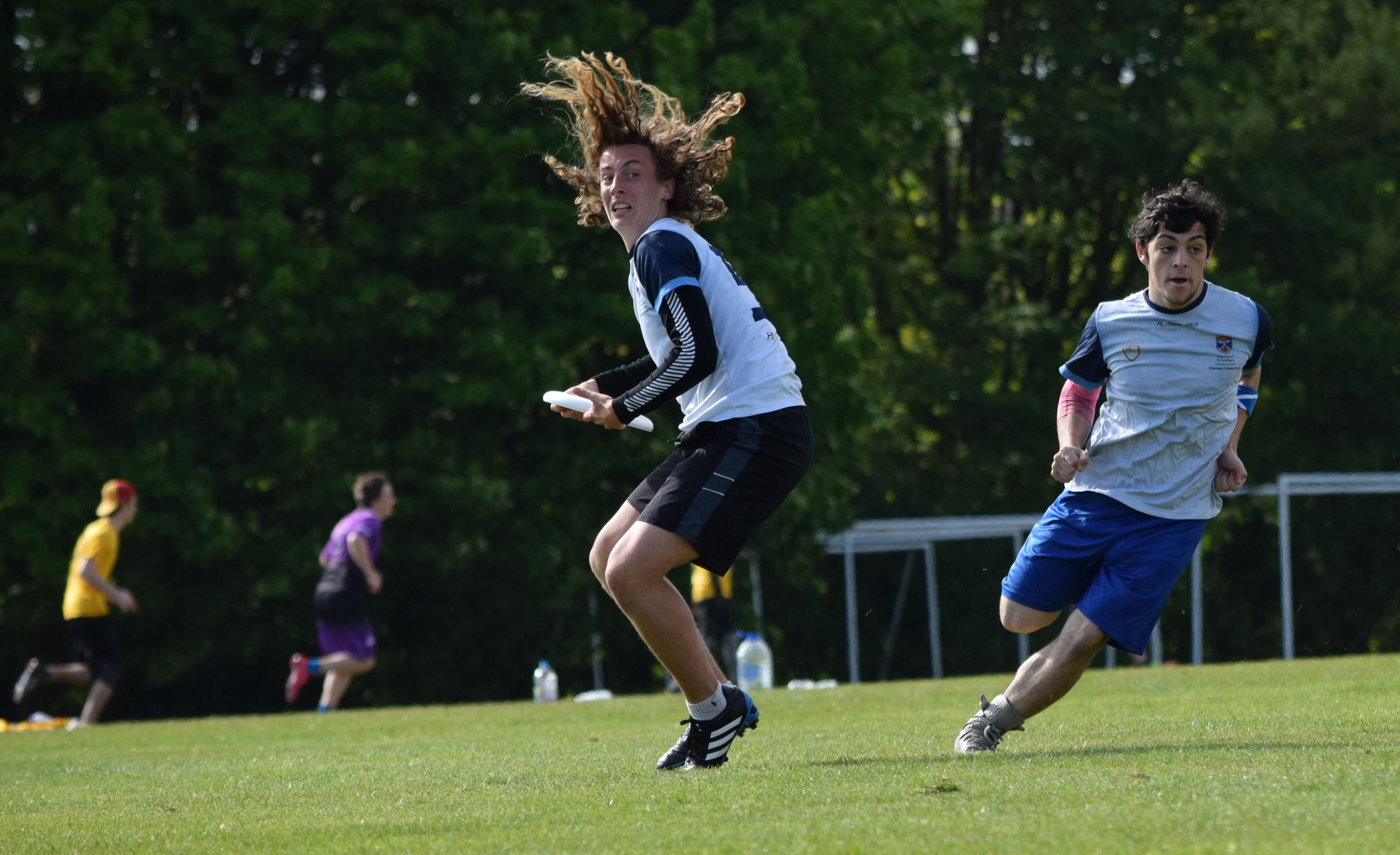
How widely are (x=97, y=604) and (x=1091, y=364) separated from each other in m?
10.6

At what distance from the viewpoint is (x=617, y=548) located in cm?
566

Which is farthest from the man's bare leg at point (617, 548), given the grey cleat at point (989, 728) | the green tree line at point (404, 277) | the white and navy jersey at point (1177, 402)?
the green tree line at point (404, 277)

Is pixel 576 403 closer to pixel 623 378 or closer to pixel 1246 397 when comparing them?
pixel 623 378

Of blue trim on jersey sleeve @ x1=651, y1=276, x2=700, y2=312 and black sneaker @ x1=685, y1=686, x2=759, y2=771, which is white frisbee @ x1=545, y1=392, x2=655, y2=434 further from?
black sneaker @ x1=685, y1=686, x2=759, y2=771

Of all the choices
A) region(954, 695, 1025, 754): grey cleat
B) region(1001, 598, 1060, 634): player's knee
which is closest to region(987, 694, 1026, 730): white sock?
region(954, 695, 1025, 754): grey cleat

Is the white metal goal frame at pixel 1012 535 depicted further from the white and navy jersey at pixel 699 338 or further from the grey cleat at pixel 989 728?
the white and navy jersey at pixel 699 338

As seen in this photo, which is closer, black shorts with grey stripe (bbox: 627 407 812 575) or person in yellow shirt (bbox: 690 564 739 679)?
black shorts with grey stripe (bbox: 627 407 812 575)

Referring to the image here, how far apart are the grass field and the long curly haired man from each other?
45 centimetres

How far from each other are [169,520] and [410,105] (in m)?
5.22

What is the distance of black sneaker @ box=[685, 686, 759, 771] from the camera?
18.7 ft

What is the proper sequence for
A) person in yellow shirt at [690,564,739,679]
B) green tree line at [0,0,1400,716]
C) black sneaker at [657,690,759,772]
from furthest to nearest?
green tree line at [0,0,1400,716]
person in yellow shirt at [690,564,739,679]
black sneaker at [657,690,759,772]

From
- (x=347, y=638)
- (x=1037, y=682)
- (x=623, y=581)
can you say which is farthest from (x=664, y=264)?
(x=347, y=638)

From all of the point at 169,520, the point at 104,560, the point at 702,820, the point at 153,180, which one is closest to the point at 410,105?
the point at 153,180

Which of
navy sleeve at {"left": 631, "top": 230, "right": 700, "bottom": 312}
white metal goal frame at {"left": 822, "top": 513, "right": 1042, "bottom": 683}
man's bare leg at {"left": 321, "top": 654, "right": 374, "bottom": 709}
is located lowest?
white metal goal frame at {"left": 822, "top": 513, "right": 1042, "bottom": 683}
